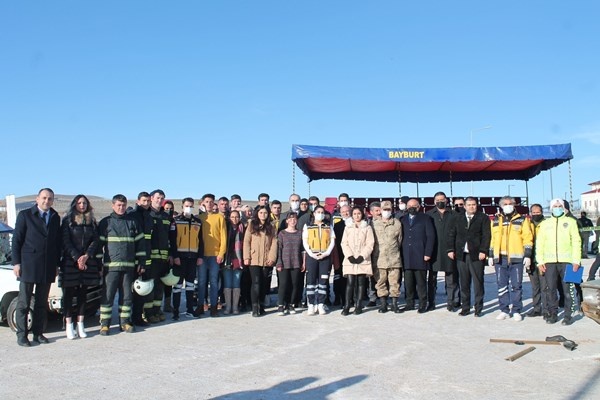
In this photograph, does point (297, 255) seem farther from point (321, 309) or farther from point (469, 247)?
point (469, 247)

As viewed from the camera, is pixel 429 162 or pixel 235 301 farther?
pixel 429 162

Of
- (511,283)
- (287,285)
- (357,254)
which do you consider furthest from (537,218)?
(287,285)

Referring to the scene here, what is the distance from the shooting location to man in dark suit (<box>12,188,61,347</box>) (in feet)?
24.1

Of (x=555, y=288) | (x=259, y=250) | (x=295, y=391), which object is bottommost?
(x=295, y=391)

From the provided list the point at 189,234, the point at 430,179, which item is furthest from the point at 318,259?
the point at 430,179

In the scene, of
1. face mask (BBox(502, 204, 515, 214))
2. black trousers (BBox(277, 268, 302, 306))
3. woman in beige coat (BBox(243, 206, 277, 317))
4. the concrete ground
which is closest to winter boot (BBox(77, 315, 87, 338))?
the concrete ground

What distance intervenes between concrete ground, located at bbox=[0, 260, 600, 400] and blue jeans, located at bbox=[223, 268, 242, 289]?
2.88 feet

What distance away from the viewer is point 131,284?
8.19m

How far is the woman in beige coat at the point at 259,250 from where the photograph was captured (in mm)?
9477

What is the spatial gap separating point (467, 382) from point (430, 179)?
17.0 meters

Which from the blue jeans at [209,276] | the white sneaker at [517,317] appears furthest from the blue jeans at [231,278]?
the white sneaker at [517,317]

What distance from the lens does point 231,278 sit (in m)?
9.65

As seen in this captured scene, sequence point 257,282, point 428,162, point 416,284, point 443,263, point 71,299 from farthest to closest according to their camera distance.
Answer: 1. point 428,162
2. point 416,284
3. point 443,263
4. point 257,282
5. point 71,299

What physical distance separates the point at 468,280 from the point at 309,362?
163 inches
